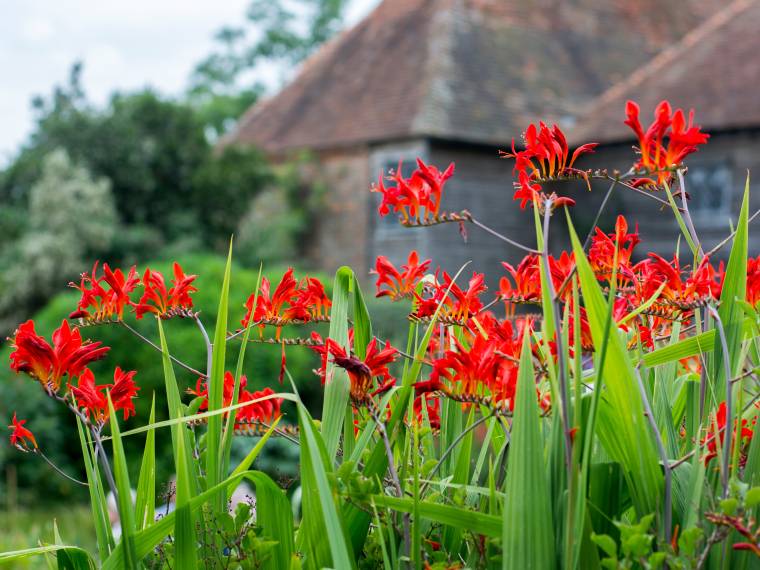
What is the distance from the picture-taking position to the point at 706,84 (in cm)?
1731

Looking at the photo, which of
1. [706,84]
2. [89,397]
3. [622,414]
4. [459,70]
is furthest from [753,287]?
[459,70]

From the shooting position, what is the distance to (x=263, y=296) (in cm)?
187

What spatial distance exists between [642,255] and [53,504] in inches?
523

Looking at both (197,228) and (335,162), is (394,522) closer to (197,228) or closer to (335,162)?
Answer: (197,228)

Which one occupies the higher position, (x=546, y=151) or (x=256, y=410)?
(x=546, y=151)

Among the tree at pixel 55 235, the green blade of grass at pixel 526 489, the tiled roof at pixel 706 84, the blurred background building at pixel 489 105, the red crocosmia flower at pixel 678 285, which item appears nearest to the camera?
the green blade of grass at pixel 526 489

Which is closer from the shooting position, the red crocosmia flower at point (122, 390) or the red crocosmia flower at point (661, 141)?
the red crocosmia flower at point (661, 141)

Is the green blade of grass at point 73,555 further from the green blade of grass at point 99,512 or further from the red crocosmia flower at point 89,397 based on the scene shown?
the red crocosmia flower at point 89,397

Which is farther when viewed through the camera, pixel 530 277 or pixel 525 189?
pixel 530 277

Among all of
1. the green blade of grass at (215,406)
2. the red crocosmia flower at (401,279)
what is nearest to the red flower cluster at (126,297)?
the green blade of grass at (215,406)

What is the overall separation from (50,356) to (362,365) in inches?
21.4

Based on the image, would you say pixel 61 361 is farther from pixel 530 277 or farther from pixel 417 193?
pixel 530 277

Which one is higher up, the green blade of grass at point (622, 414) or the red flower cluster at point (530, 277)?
the red flower cluster at point (530, 277)

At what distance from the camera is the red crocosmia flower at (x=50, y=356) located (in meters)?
1.57
